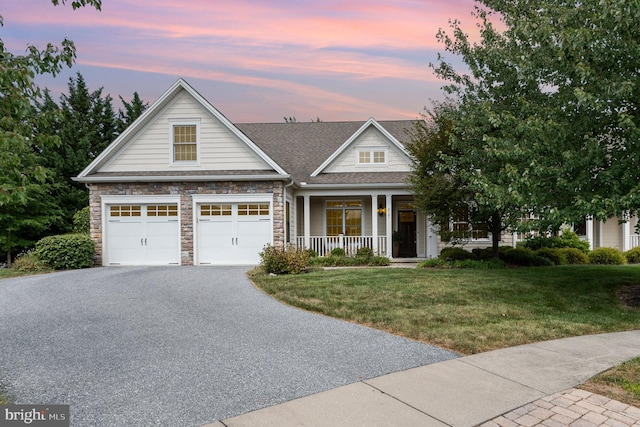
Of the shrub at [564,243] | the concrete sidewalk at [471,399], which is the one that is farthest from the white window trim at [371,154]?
the concrete sidewalk at [471,399]

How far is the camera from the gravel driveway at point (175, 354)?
3.83 m

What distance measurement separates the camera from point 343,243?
1656 cm

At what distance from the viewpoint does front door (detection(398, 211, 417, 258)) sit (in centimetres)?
1823

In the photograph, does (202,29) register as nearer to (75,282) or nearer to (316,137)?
(75,282)

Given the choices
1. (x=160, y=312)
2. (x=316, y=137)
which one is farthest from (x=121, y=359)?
(x=316, y=137)

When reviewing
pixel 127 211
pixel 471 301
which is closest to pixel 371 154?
pixel 127 211

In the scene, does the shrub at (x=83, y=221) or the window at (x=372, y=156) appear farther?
the shrub at (x=83, y=221)

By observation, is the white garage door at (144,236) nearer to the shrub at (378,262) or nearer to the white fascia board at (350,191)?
the white fascia board at (350,191)

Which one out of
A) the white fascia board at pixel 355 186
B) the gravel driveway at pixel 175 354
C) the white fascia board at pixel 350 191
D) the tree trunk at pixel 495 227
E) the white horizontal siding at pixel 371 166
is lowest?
the gravel driveway at pixel 175 354

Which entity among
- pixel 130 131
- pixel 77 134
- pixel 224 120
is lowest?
pixel 130 131

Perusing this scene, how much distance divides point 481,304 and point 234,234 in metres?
9.49

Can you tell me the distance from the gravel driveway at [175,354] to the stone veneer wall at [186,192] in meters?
5.69

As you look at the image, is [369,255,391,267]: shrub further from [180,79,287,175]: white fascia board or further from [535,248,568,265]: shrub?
[535,248,568,265]: shrub

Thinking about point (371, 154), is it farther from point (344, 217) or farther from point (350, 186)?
point (344, 217)
